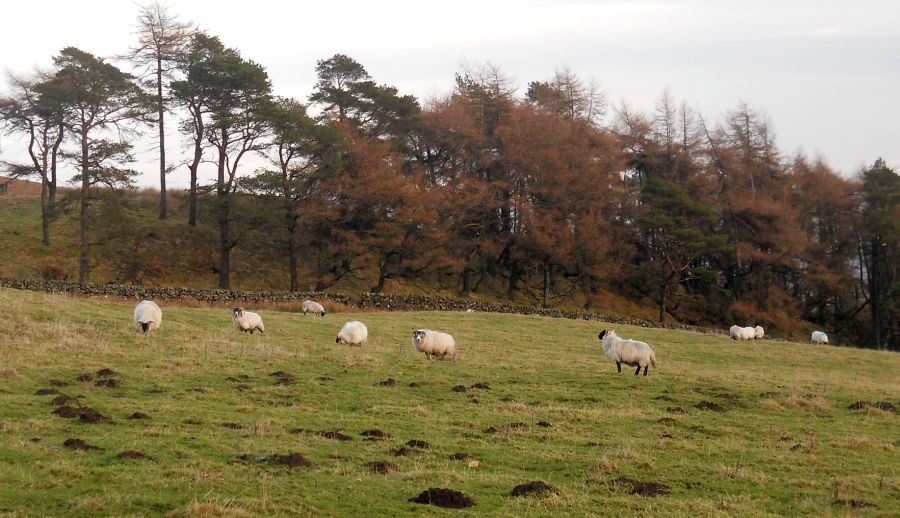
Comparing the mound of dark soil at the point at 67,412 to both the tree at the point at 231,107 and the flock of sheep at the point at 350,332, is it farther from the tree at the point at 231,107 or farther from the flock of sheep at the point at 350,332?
the tree at the point at 231,107

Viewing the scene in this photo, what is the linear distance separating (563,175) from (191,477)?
57.2 metres

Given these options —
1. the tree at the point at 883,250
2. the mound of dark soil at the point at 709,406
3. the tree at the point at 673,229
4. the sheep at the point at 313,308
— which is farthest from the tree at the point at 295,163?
the tree at the point at 883,250

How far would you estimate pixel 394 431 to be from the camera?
14180 millimetres

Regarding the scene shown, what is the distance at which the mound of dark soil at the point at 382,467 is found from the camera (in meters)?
11.2

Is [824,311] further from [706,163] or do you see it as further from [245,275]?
[245,275]

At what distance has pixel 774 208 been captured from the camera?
70.9 meters

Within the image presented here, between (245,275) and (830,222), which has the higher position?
(830,222)

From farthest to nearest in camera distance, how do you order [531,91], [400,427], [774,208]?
[531,91]
[774,208]
[400,427]

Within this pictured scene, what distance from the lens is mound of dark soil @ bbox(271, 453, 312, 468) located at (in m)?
11.2

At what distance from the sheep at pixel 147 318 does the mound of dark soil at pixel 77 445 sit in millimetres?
12988

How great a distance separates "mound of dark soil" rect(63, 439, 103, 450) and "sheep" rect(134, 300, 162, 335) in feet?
42.6

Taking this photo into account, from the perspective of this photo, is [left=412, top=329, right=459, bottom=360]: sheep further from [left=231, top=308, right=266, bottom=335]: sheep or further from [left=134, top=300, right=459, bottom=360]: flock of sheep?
[left=231, top=308, right=266, bottom=335]: sheep

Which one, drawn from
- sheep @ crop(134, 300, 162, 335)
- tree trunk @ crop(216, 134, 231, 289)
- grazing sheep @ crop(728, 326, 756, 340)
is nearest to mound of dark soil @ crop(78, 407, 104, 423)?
sheep @ crop(134, 300, 162, 335)

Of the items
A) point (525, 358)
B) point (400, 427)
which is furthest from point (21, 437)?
point (525, 358)
